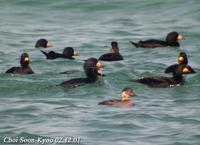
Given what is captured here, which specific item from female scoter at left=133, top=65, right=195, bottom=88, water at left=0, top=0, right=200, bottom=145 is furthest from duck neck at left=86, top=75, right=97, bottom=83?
female scoter at left=133, top=65, right=195, bottom=88

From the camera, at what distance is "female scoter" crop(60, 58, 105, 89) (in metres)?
20.9

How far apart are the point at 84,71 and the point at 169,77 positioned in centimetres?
202

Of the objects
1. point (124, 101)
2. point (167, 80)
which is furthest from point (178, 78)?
point (124, 101)

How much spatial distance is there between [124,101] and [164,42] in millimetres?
8330

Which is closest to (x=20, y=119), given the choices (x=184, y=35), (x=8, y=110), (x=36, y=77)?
(x=8, y=110)

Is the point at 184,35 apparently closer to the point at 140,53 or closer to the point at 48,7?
the point at 140,53

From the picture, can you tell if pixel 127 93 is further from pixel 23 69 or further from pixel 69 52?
pixel 69 52

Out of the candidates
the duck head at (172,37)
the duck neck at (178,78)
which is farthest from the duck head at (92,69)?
the duck head at (172,37)

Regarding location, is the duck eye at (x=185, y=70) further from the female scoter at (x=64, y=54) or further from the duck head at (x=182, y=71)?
the female scoter at (x=64, y=54)

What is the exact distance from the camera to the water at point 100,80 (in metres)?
17.6

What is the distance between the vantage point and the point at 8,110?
1908 cm

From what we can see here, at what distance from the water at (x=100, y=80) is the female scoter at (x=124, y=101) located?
0.16 metres

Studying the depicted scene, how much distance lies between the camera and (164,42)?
27.6m

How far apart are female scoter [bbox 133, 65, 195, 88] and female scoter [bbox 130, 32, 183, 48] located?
4855 millimetres
